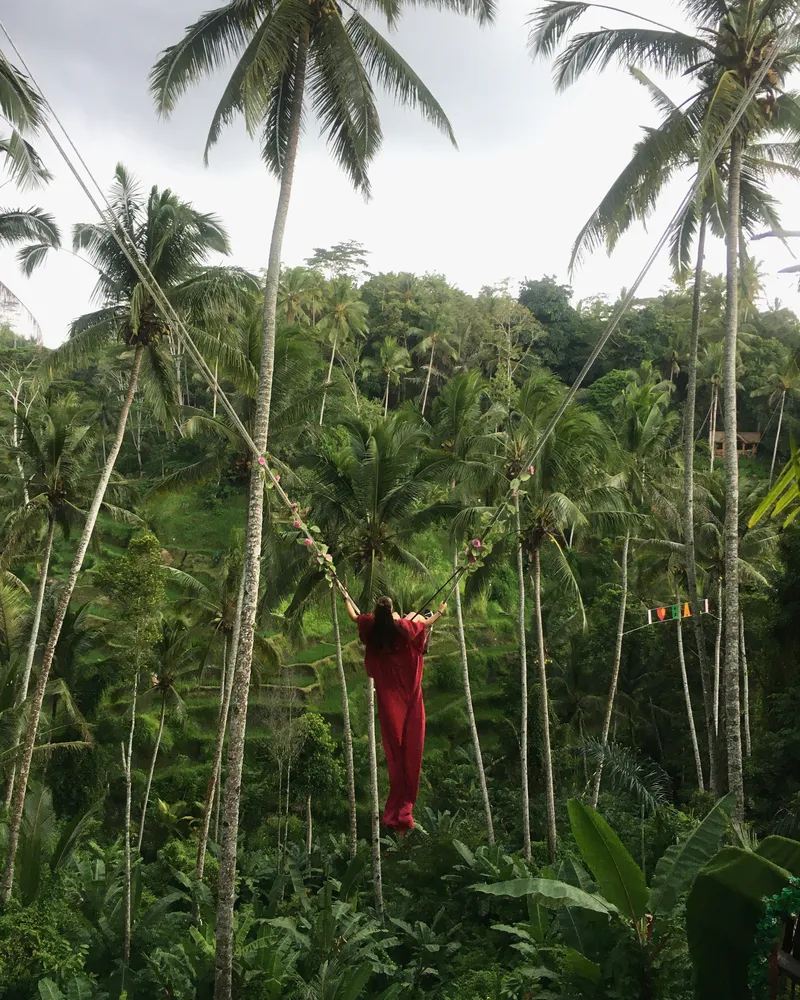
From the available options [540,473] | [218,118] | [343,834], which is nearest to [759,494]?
[540,473]

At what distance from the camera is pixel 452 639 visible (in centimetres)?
2453

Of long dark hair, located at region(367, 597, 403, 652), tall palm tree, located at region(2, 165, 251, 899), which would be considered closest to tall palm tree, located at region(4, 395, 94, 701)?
tall palm tree, located at region(2, 165, 251, 899)

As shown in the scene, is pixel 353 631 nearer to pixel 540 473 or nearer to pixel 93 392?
pixel 540 473

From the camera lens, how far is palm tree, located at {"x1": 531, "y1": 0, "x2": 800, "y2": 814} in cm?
965

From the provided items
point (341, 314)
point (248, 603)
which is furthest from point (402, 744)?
point (341, 314)

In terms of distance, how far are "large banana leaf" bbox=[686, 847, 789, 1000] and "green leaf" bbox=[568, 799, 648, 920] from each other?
0.93 meters

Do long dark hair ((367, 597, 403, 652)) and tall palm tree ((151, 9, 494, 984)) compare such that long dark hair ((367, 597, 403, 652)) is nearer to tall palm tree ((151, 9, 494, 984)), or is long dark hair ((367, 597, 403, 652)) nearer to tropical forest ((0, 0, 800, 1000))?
tropical forest ((0, 0, 800, 1000))

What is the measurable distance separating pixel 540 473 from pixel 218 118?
735cm

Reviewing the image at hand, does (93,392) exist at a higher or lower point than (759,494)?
higher

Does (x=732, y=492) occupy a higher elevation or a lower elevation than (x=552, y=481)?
lower

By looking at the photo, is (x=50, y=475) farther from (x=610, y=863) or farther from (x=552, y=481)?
(x=610, y=863)

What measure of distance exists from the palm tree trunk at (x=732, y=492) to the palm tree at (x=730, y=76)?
0.01 metres

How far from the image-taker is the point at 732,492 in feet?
33.7

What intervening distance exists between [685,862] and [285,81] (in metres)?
9.52
